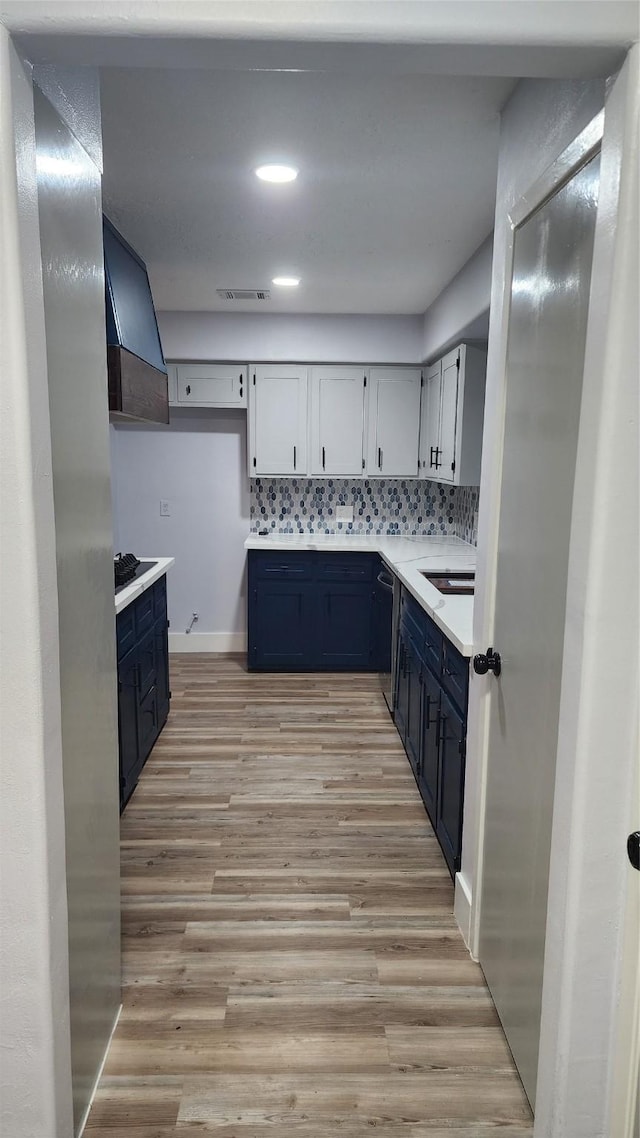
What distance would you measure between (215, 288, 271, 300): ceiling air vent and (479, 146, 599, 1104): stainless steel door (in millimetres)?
2665

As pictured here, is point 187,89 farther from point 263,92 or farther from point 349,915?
point 349,915

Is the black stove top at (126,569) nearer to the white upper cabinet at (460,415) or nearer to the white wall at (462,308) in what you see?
the white upper cabinet at (460,415)

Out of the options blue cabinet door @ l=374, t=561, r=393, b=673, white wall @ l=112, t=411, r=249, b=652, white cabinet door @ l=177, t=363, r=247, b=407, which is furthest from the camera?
white wall @ l=112, t=411, r=249, b=652

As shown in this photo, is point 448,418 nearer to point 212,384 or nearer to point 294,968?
point 212,384

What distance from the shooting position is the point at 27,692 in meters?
1.13

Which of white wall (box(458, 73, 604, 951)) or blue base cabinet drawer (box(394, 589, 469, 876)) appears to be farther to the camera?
blue base cabinet drawer (box(394, 589, 469, 876))

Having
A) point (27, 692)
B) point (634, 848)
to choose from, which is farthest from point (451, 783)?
point (27, 692)

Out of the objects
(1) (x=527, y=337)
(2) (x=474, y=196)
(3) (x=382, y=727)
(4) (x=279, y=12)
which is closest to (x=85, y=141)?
(4) (x=279, y=12)

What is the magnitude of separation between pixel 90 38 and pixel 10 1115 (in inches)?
68.6

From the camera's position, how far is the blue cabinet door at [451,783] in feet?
7.78

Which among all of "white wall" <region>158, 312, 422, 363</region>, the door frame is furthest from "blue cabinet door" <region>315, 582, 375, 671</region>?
the door frame

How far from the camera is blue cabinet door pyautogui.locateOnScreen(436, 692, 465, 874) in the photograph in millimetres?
2371

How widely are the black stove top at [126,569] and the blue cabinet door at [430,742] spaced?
136 centimetres

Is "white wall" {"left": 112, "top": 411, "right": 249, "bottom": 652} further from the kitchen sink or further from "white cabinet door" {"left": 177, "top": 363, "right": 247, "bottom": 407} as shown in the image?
the kitchen sink
